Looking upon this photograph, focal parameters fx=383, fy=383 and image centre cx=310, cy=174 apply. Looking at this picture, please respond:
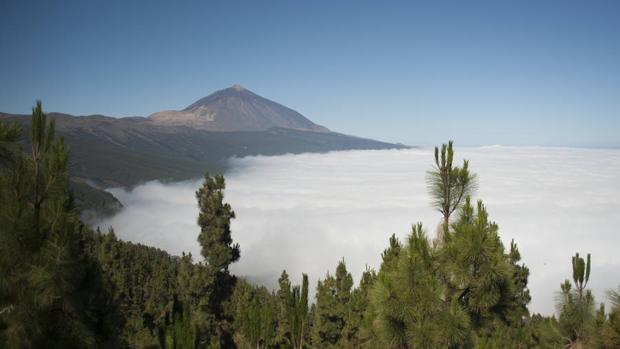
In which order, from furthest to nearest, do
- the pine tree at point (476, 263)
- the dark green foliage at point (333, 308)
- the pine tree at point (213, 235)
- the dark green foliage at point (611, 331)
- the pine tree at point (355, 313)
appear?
the dark green foliage at point (333, 308), the pine tree at point (213, 235), the pine tree at point (355, 313), the pine tree at point (476, 263), the dark green foliage at point (611, 331)

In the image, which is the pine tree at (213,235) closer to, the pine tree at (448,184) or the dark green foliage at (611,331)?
the pine tree at (448,184)

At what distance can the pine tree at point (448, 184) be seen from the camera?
25.2 ft

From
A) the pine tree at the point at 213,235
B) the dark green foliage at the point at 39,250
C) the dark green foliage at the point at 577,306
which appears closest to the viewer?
the dark green foliage at the point at 39,250

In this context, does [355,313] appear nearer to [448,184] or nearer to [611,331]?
[448,184]

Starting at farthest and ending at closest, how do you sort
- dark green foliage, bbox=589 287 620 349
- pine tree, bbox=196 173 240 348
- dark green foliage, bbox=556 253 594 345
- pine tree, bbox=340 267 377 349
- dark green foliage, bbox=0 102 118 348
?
pine tree, bbox=196 173 240 348 < pine tree, bbox=340 267 377 349 < dark green foliage, bbox=556 253 594 345 < dark green foliage, bbox=0 102 118 348 < dark green foliage, bbox=589 287 620 349

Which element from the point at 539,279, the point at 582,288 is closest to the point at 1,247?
the point at 582,288

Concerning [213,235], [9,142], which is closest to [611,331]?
[9,142]

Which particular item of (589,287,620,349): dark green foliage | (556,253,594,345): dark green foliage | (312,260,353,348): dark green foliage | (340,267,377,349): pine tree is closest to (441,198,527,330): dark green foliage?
(589,287,620,349): dark green foliage

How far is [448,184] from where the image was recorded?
7.79 metres

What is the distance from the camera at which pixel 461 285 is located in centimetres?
698

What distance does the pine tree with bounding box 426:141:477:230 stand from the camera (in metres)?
7.67

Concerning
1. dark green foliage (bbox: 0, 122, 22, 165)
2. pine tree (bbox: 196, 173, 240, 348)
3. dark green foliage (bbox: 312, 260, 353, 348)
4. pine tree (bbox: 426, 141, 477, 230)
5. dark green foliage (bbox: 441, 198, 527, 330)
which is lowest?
dark green foliage (bbox: 312, 260, 353, 348)

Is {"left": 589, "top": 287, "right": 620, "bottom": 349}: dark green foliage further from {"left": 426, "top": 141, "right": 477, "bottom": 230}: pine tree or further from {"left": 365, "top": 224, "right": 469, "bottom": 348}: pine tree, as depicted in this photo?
{"left": 426, "top": 141, "right": 477, "bottom": 230}: pine tree

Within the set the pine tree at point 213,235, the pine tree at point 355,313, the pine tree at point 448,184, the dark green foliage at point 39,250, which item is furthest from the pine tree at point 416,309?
the pine tree at point 213,235
